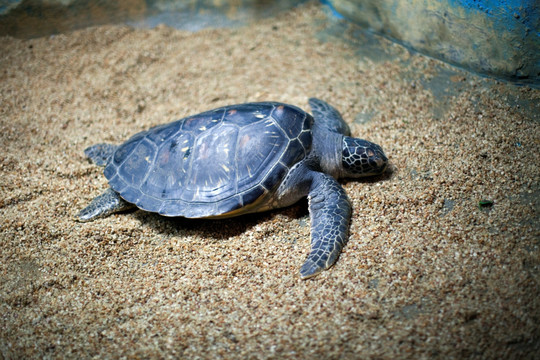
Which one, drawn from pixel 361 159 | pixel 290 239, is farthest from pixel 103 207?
pixel 361 159

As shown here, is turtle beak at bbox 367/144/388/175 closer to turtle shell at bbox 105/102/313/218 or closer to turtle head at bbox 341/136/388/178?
turtle head at bbox 341/136/388/178

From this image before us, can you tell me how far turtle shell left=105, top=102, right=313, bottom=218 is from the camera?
119 inches

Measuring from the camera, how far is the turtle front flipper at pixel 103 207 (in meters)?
3.22

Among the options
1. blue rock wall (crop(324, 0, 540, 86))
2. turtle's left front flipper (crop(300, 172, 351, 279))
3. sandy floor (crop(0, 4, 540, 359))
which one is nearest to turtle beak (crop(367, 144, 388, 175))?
sandy floor (crop(0, 4, 540, 359))

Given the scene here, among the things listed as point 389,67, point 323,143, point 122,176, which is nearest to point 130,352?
point 122,176

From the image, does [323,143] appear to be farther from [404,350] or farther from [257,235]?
[404,350]

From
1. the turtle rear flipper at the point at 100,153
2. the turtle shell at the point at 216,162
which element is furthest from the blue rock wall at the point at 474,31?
the turtle rear flipper at the point at 100,153

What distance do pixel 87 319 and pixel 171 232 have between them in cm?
92

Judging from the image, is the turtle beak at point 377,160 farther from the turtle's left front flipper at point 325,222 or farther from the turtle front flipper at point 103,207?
the turtle front flipper at point 103,207

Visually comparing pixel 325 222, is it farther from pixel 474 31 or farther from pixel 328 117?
pixel 474 31

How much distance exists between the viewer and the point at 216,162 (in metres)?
3.10

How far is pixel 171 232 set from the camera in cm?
316

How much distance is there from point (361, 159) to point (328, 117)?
2.62 ft

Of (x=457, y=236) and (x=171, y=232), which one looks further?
(x=171, y=232)
